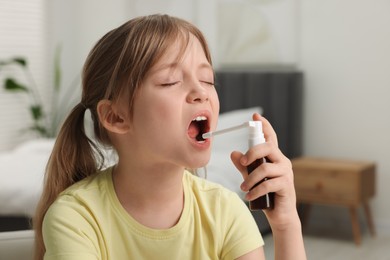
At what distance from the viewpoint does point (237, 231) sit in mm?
1171

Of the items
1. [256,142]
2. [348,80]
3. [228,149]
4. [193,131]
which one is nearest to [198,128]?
[193,131]

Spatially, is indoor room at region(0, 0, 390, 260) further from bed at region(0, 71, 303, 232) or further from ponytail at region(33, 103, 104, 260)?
ponytail at region(33, 103, 104, 260)

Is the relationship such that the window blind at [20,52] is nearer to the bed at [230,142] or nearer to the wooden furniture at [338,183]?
the bed at [230,142]

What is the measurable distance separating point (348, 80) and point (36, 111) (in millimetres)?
2546

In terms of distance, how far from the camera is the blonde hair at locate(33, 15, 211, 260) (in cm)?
110

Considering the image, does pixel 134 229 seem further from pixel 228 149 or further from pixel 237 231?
pixel 228 149

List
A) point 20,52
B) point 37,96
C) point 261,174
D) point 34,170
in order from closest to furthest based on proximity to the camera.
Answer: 1. point 261,174
2. point 34,170
3. point 20,52
4. point 37,96

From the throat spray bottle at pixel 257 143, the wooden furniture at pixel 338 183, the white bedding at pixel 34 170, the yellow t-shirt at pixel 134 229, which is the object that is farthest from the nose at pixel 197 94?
the wooden furniture at pixel 338 183

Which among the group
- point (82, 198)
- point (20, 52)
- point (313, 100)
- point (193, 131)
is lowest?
point (313, 100)

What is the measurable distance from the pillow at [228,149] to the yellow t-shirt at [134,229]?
2333 millimetres

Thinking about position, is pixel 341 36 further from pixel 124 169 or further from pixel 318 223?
pixel 124 169

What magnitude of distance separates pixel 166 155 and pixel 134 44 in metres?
0.19

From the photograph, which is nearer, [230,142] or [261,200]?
[261,200]

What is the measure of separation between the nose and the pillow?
2.46 meters
